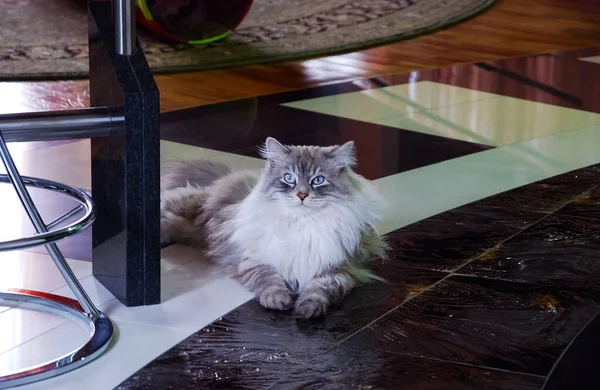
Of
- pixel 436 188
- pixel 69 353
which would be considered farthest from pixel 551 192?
pixel 69 353

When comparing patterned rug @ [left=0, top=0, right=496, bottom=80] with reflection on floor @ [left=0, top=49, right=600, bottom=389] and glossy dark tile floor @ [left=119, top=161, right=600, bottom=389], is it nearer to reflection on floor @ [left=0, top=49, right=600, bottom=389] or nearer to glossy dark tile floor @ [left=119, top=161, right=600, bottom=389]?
reflection on floor @ [left=0, top=49, right=600, bottom=389]

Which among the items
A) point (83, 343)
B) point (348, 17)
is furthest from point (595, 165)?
point (348, 17)

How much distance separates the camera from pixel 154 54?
5055mm

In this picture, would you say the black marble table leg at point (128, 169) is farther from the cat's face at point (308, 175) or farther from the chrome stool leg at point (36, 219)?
the cat's face at point (308, 175)

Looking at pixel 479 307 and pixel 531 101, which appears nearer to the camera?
pixel 479 307

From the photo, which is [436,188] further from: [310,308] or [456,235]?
[310,308]

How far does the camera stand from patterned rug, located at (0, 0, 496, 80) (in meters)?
4.88

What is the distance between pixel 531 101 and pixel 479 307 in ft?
7.88

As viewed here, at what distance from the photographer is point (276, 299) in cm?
218

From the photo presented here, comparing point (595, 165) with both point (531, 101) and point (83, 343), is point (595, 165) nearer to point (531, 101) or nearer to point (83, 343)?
point (531, 101)

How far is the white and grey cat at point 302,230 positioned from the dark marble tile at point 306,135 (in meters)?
0.93

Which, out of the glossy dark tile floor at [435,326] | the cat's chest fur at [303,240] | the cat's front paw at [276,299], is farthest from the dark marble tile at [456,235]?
the cat's front paw at [276,299]

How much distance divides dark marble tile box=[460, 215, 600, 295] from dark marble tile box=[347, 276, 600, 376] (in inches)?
2.4

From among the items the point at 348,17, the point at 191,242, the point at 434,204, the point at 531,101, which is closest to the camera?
the point at 191,242
